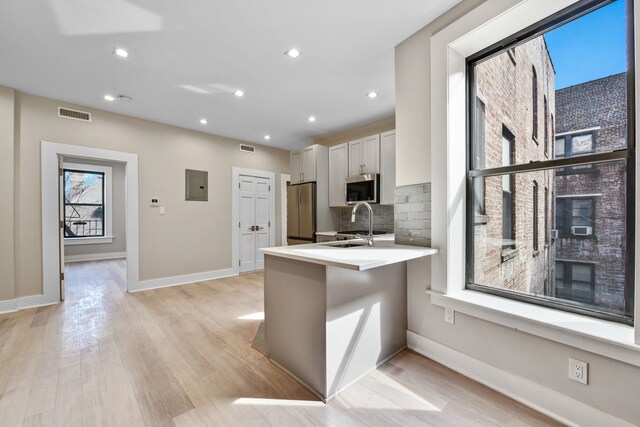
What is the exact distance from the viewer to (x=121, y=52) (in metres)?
2.32

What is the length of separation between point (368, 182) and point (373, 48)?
186cm

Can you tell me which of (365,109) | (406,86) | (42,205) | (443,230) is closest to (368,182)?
(365,109)

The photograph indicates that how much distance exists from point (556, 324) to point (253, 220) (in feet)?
15.5

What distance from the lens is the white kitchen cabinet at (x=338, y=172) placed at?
4295 mm

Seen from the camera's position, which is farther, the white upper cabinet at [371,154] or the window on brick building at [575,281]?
the white upper cabinet at [371,154]

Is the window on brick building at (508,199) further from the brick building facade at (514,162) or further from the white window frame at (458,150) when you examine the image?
the white window frame at (458,150)

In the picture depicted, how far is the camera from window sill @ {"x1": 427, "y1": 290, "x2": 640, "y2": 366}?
1198 millimetres

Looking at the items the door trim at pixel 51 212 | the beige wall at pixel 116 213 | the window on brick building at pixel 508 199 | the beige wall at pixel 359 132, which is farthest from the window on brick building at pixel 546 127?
the beige wall at pixel 116 213

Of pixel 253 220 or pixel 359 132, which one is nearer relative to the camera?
pixel 359 132

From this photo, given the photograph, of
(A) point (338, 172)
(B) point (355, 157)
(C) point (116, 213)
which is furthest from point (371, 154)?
(C) point (116, 213)

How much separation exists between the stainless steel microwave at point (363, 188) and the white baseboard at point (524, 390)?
2171 millimetres

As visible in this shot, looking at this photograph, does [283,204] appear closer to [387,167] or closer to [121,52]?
[387,167]

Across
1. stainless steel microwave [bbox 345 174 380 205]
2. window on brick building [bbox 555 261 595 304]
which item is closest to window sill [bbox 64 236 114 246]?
stainless steel microwave [bbox 345 174 380 205]

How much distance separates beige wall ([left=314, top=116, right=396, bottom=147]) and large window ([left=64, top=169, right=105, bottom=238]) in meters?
6.00
